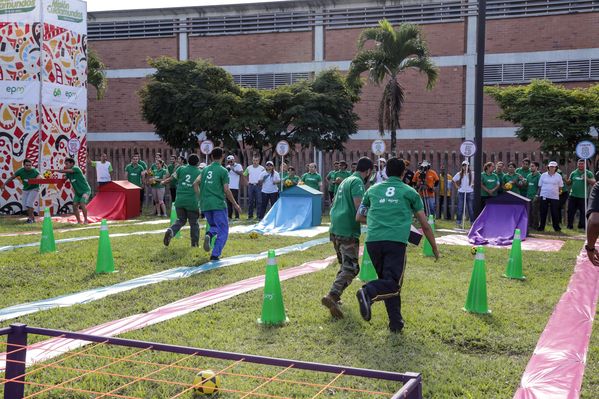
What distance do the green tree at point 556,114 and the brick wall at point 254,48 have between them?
13.3m

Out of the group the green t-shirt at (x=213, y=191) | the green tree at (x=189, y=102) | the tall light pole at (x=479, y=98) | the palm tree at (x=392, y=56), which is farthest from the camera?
the green tree at (x=189, y=102)

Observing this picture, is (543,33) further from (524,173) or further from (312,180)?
(312,180)

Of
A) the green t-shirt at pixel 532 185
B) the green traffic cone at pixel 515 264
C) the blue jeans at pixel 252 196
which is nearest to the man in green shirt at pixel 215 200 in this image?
the green traffic cone at pixel 515 264

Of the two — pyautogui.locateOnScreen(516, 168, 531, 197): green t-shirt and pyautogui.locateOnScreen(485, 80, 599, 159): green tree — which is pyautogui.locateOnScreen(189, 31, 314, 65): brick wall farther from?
pyautogui.locateOnScreen(516, 168, 531, 197): green t-shirt

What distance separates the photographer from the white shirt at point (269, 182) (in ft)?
65.3

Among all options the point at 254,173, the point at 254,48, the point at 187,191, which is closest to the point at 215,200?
the point at 187,191

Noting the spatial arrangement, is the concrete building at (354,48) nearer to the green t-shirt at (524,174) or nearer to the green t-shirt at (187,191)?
the green t-shirt at (524,174)

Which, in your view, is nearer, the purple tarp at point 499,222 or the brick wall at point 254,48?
the purple tarp at point 499,222

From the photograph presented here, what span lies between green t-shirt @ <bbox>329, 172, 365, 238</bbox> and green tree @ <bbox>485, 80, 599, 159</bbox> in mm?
16751

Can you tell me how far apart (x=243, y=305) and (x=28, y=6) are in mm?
17753

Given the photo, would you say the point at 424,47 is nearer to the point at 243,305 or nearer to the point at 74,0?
the point at 74,0

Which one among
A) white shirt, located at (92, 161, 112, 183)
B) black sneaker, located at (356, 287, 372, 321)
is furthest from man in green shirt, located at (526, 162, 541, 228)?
white shirt, located at (92, 161, 112, 183)

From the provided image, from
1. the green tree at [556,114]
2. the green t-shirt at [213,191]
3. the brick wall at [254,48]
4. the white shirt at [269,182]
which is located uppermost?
the brick wall at [254,48]

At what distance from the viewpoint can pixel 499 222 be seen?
15.6m
